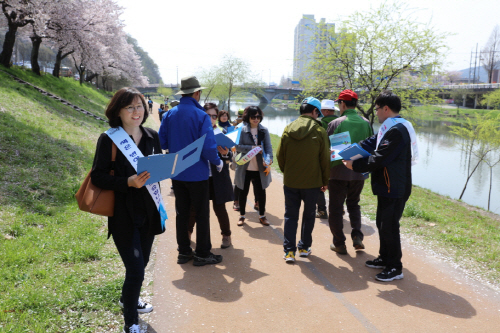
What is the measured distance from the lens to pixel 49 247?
4508mm

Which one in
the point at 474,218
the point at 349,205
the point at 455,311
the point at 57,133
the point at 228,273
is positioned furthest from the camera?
the point at 57,133

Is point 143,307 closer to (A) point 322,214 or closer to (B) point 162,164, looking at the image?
(B) point 162,164

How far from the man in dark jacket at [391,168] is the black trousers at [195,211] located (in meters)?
1.73

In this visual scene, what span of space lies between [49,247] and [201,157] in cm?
214

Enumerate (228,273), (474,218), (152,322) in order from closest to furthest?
(152,322), (228,273), (474,218)

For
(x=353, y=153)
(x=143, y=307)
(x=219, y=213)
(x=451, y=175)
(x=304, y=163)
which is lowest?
(x=451, y=175)

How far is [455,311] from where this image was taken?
3.59 metres

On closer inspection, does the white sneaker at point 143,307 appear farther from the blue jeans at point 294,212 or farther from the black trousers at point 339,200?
the black trousers at point 339,200

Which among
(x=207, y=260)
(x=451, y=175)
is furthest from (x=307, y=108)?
(x=451, y=175)

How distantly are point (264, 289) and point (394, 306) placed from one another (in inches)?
50.7

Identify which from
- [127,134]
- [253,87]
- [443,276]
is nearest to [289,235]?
[443,276]

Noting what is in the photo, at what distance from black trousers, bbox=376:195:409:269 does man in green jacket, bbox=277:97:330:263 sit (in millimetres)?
759

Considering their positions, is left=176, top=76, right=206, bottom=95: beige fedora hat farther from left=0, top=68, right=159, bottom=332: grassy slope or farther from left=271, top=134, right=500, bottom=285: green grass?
left=271, top=134, right=500, bottom=285: green grass

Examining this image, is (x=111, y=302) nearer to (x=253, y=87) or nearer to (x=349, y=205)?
(x=349, y=205)
